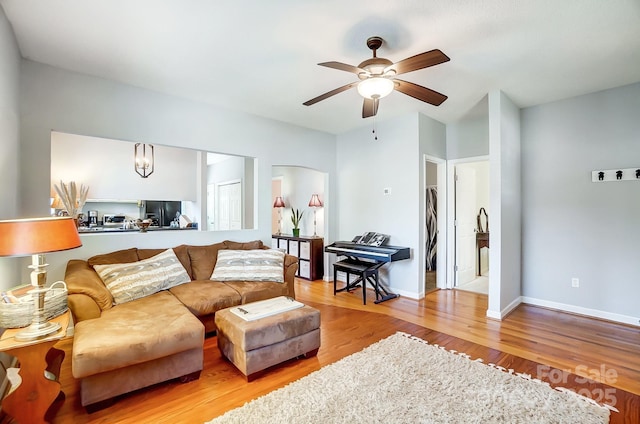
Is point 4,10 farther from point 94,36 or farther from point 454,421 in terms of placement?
point 454,421

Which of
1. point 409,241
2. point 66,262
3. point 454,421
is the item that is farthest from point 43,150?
point 409,241

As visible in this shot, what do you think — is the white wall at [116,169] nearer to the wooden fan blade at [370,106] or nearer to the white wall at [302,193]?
the white wall at [302,193]

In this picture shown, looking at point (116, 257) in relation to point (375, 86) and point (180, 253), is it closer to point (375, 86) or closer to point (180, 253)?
point (180, 253)

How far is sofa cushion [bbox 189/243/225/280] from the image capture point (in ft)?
11.4

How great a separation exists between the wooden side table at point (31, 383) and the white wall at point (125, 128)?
903 mm

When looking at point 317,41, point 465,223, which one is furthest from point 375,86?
point 465,223

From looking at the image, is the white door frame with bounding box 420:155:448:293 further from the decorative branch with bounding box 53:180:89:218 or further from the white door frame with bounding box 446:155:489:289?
the decorative branch with bounding box 53:180:89:218

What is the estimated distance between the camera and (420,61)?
2133 millimetres

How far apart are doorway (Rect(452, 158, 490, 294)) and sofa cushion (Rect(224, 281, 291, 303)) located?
306 cm

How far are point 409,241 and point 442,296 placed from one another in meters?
0.99

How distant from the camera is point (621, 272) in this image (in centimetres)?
338

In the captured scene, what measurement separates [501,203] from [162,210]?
589cm

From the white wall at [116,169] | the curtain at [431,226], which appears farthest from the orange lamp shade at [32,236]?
the curtain at [431,226]

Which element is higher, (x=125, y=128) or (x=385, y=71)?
(x=385, y=71)
